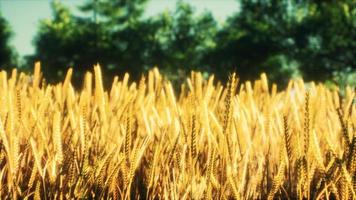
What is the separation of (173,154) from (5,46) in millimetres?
30681

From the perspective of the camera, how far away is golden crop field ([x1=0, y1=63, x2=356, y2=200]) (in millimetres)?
796

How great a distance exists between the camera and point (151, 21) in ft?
91.2

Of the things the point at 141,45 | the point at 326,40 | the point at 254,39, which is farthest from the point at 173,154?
the point at 141,45

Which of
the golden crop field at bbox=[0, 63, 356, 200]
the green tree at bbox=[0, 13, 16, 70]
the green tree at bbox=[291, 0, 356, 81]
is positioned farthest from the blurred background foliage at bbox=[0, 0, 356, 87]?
the golden crop field at bbox=[0, 63, 356, 200]

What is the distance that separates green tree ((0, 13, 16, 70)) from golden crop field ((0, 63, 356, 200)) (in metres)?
28.6

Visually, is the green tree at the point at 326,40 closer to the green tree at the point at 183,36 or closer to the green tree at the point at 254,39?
the green tree at the point at 254,39

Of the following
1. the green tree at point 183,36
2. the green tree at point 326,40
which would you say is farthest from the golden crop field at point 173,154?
the green tree at point 183,36

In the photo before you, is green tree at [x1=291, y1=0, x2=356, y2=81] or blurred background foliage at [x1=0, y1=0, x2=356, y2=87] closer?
green tree at [x1=291, y1=0, x2=356, y2=81]

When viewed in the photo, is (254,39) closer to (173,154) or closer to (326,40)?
(326,40)

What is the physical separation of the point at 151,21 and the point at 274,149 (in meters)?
27.4

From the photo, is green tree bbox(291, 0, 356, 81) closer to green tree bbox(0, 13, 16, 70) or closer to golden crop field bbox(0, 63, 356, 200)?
golden crop field bbox(0, 63, 356, 200)

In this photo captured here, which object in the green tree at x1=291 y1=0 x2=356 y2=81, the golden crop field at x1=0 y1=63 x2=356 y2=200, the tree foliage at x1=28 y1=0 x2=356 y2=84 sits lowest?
the golden crop field at x1=0 y1=63 x2=356 y2=200

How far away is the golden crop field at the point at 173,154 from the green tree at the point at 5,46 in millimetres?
28620

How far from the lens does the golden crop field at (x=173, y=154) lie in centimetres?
80
